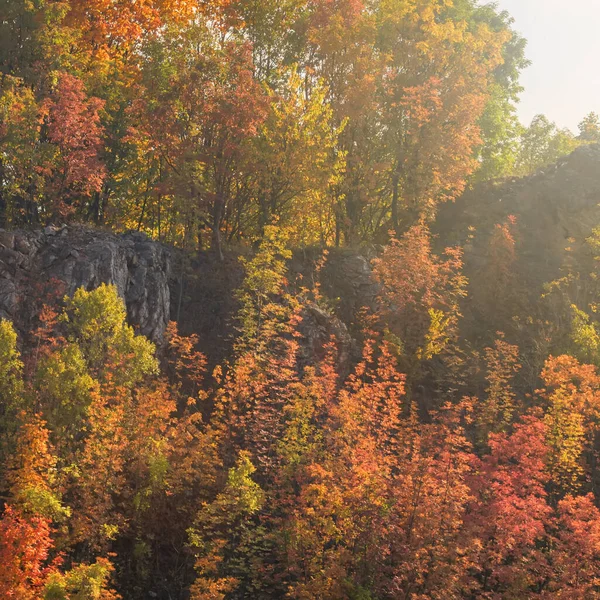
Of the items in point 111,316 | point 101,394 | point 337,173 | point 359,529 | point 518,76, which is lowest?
point 359,529

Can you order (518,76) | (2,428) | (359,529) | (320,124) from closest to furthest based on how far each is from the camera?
(359,529) < (2,428) < (320,124) < (518,76)

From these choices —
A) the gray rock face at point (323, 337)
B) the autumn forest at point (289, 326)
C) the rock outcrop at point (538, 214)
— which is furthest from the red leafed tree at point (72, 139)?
the rock outcrop at point (538, 214)

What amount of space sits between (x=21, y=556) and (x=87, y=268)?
11.8 m

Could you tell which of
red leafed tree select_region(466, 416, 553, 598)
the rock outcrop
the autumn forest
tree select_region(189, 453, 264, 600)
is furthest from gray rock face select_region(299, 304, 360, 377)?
the rock outcrop

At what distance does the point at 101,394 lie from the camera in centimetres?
2080

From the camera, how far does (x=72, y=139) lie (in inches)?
1106

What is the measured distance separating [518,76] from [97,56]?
32.8 metres

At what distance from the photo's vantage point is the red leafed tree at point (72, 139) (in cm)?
2791

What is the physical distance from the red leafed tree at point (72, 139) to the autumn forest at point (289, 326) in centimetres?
15

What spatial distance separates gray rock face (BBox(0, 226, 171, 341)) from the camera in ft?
81.3

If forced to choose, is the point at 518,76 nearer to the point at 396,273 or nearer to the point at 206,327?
the point at 396,273

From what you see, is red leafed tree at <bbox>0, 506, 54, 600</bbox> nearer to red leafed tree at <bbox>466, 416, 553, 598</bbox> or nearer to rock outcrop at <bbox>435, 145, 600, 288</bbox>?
red leafed tree at <bbox>466, 416, 553, 598</bbox>

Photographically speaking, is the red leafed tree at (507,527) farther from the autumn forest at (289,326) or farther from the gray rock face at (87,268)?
the gray rock face at (87,268)

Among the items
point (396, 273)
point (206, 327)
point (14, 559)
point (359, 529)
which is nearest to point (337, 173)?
point (396, 273)
